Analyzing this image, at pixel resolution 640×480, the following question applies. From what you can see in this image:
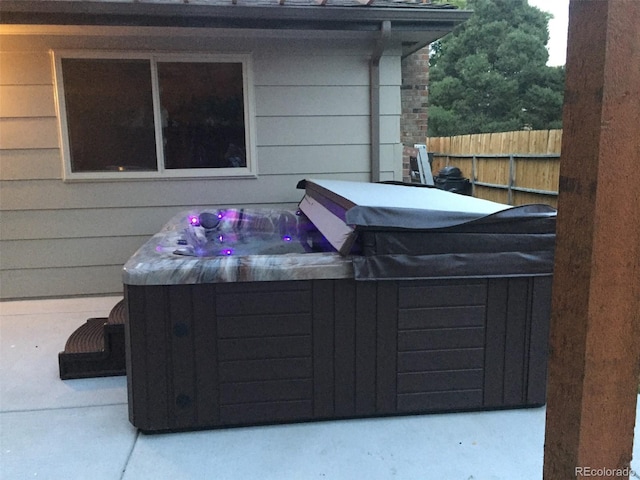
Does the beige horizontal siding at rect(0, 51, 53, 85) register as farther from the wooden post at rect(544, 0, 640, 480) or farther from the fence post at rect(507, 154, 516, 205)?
the fence post at rect(507, 154, 516, 205)

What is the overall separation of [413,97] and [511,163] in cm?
303

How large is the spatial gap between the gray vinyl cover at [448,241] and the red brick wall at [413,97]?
3085mm

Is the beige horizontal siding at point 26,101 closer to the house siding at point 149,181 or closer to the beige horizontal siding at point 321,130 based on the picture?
the house siding at point 149,181

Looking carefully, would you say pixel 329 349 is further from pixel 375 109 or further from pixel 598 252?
pixel 375 109

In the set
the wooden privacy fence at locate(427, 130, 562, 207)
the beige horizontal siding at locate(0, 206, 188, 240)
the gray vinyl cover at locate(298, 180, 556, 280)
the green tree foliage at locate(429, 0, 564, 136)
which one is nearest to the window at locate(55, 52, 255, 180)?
the beige horizontal siding at locate(0, 206, 188, 240)

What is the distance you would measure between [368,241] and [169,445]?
4.25 feet

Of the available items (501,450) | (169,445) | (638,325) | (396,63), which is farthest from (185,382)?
(396,63)

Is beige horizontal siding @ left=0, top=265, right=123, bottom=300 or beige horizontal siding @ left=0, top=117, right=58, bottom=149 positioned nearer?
beige horizontal siding @ left=0, top=117, right=58, bottom=149

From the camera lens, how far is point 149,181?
15.0ft

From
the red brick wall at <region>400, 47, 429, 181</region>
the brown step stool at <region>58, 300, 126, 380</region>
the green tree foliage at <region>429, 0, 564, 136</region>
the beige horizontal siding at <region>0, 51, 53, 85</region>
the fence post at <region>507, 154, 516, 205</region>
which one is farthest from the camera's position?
the green tree foliage at <region>429, 0, 564, 136</region>

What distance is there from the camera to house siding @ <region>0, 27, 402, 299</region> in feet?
14.3

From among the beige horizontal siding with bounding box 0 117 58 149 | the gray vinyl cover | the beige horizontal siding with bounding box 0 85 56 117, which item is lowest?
the gray vinyl cover

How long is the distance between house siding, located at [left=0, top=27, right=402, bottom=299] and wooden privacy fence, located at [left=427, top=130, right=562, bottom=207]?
2891mm

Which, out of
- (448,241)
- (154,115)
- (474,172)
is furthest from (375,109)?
(474,172)
